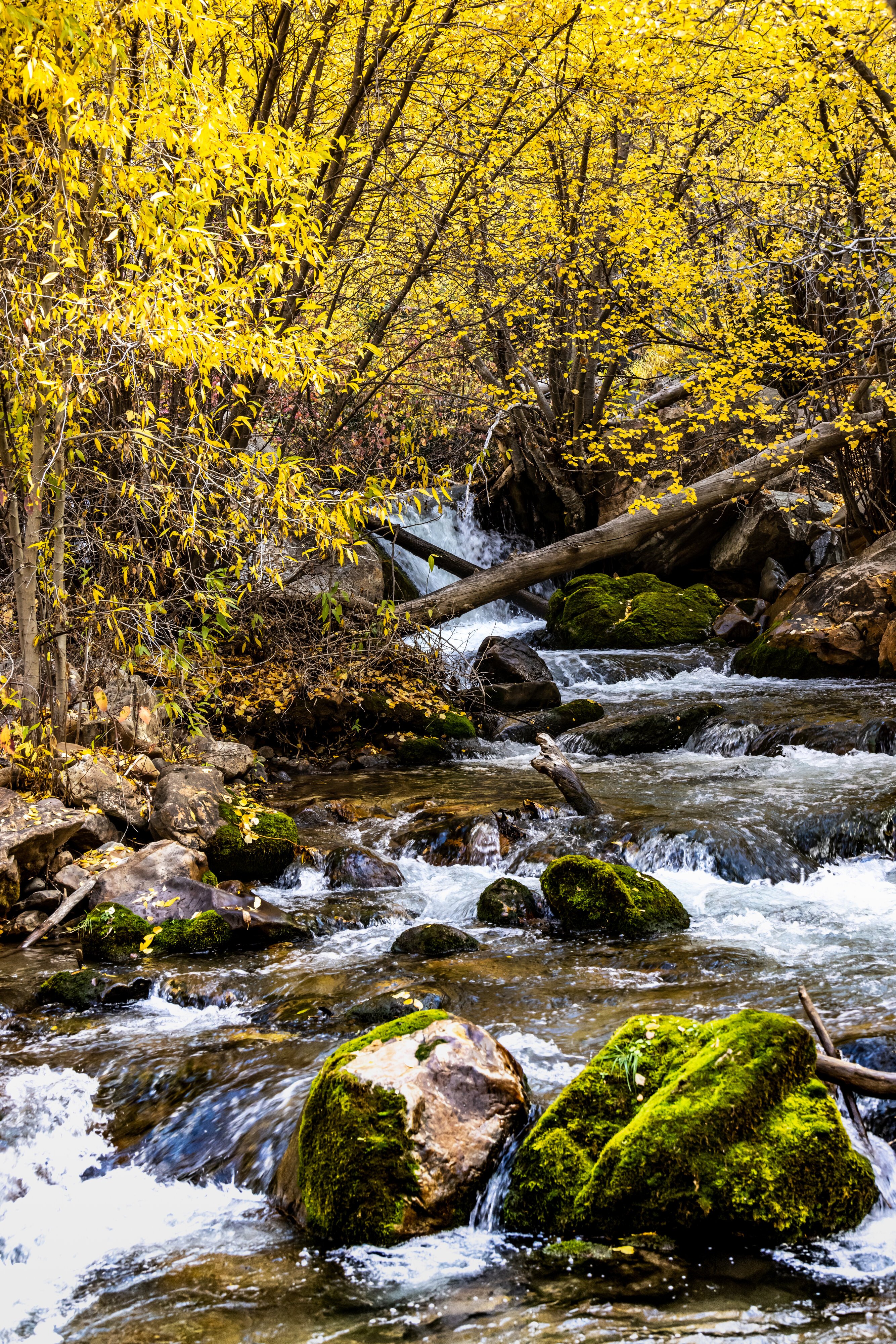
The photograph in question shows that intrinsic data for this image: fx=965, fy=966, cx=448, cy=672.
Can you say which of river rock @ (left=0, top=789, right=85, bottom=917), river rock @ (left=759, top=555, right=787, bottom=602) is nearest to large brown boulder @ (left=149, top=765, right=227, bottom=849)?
river rock @ (left=0, top=789, right=85, bottom=917)

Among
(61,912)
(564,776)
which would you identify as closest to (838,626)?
(564,776)

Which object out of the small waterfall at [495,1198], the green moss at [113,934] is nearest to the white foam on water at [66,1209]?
the small waterfall at [495,1198]

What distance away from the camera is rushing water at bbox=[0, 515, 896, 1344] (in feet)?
9.35

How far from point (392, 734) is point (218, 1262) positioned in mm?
7996

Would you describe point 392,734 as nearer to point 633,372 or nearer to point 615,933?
point 615,933

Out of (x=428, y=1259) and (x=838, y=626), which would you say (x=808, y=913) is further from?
(x=838, y=626)

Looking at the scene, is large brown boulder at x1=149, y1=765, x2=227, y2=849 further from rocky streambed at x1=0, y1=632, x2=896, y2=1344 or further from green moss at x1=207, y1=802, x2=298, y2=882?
rocky streambed at x1=0, y1=632, x2=896, y2=1344

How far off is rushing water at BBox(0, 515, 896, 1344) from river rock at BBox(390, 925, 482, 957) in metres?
0.12

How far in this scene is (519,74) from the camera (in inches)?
390

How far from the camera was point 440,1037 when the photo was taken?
3.69m

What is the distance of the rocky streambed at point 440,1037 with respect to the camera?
2.88 m

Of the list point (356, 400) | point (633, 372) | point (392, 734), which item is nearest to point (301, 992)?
point (392, 734)

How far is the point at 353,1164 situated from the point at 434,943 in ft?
8.32

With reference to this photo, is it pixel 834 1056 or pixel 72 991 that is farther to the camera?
pixel 72 991
